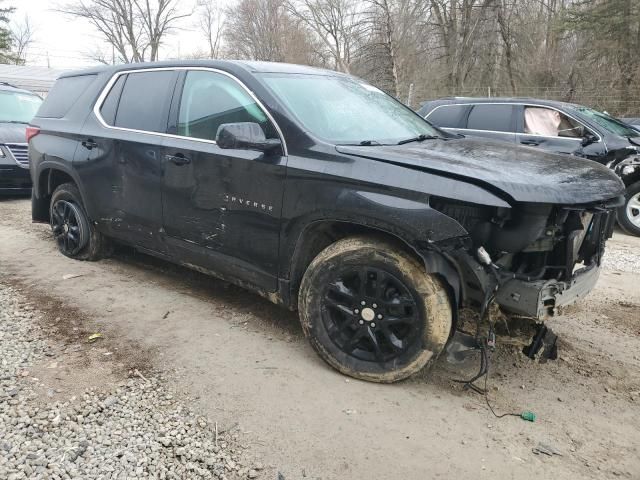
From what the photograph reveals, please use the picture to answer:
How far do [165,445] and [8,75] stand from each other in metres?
27.3

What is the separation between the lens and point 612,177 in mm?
3064

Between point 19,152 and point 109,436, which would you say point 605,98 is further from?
point 109,436

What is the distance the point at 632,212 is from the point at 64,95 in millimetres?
7298

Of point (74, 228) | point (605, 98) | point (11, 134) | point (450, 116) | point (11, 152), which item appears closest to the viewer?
point (74, 228)

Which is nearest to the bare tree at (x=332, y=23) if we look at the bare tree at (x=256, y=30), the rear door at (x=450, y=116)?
the bare tree at (x=256, y=30)

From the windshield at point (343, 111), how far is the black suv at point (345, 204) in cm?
1

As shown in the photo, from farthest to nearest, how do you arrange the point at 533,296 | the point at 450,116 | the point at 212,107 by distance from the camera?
the point at 450,116
the point at 212,107
the point at 533,296

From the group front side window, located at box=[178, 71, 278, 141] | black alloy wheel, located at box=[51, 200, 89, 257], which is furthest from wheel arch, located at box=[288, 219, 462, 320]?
black alloy wheel, located at box=[51, 200, 89, 257]

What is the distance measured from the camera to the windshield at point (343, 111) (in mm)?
3281

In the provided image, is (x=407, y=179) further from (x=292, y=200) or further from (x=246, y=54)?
(x=246, y=54)

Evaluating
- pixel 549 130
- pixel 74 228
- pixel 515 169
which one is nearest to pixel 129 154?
pixel 74 228

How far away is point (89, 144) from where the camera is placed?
4492 millimetres

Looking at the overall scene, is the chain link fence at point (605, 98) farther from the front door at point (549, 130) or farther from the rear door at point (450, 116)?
the front door at point (549, 130)

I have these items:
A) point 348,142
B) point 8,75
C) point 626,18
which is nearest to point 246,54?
point 8,75
